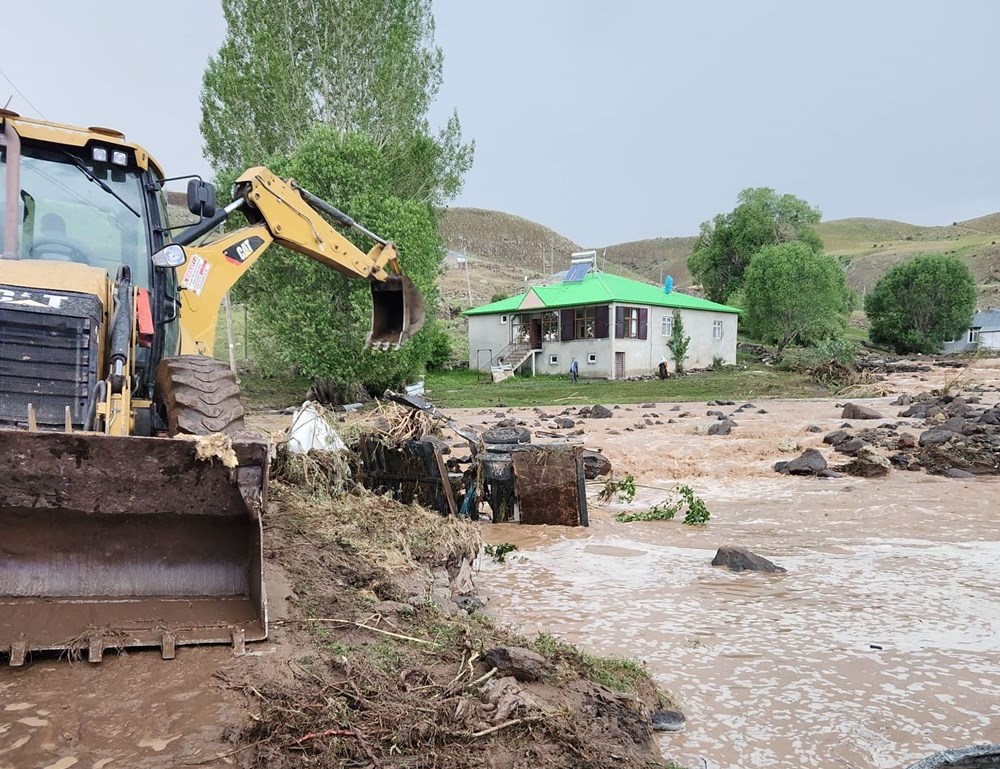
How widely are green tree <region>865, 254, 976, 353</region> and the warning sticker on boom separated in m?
60.3

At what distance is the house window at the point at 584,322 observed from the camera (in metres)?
41.7

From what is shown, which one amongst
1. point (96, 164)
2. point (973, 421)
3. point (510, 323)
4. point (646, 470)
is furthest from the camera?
point (510, 323)

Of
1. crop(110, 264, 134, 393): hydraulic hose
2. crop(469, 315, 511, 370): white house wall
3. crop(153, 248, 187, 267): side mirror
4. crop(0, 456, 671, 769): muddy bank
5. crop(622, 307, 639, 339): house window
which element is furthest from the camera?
crop(469, 315, 511, 370): white house wall

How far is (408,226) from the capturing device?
23594 millimetres

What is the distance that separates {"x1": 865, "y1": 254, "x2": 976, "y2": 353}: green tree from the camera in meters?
57.1

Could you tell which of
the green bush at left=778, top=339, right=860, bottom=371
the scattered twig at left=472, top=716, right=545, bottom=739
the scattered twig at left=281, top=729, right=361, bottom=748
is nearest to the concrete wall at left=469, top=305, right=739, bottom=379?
the green bush at left=778, top=339, right=860, bottom=371

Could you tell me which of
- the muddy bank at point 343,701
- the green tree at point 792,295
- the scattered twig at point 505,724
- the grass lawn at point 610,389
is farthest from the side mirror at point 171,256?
the green tree at point 792,295

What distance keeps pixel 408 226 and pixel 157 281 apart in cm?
1797

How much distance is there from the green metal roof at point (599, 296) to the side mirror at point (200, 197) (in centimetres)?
3504

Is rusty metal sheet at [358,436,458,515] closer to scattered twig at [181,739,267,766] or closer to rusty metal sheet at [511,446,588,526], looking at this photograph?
rusty metal sheet at [511,446,588,526]

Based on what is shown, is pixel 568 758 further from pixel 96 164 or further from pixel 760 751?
pixel 96 164

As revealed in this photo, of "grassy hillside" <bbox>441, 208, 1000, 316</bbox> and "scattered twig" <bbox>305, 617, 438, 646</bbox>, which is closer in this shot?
"scattered twig" <bbox>305, 617, 438, 646</bbox>

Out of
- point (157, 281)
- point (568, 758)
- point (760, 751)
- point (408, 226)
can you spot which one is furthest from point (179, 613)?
point (408, 226)

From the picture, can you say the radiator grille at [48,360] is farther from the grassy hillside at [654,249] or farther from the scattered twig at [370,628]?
the grassy hillside at [654,249]
